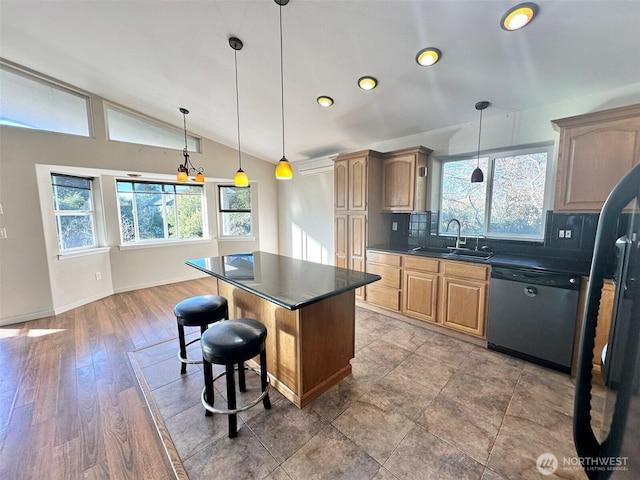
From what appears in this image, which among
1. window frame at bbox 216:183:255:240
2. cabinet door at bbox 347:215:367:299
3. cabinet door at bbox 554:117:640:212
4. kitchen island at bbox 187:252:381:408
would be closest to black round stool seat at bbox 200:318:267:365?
kitchen island at bbox 187:252:381:408

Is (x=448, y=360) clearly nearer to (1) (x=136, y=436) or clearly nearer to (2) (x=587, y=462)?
(2) (x=587, y=462)

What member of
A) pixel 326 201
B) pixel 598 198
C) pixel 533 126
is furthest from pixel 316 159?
pixel 598 198

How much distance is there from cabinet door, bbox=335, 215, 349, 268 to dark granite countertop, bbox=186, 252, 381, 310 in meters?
1.35

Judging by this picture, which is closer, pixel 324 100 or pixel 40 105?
pixel 324 100

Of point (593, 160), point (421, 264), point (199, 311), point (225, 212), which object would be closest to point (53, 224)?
point (225, 212)

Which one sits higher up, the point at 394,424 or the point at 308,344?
the point at 308,344

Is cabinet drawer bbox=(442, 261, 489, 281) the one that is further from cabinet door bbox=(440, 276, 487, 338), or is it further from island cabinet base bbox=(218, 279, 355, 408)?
island cabinet base bbox=(218, 279, 355, 408)

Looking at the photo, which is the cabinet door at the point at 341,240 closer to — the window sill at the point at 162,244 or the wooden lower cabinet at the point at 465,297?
the wooden lower cabinet at the point at 465,297

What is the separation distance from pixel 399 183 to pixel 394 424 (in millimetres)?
2719

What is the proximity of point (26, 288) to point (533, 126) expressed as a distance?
20.7 ft

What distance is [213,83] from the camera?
10.2ft

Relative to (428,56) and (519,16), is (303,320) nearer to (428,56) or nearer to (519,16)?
(428,56)

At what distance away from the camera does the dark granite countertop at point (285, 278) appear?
158 cm

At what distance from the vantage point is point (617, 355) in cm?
70
